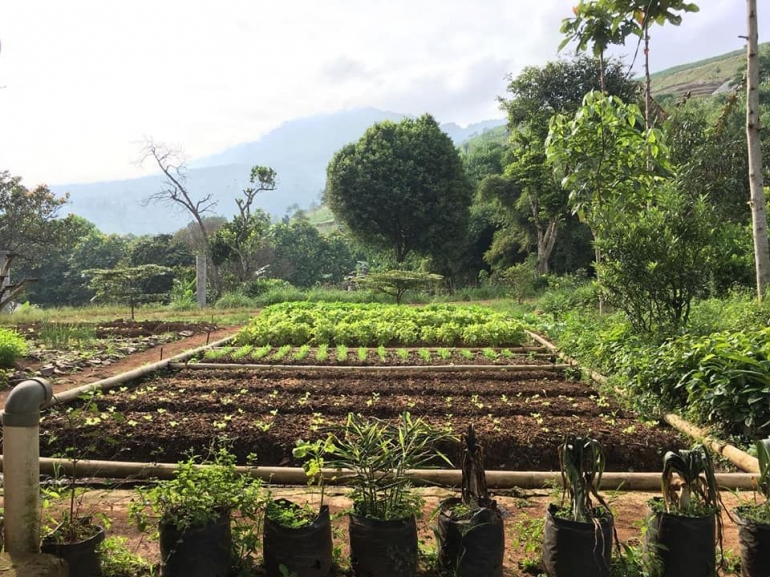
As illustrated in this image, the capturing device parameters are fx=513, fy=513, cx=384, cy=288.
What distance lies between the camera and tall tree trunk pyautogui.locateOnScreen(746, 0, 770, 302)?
687 centimetres

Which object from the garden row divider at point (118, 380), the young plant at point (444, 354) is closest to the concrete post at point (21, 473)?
the garden row divider at point (118, 380)

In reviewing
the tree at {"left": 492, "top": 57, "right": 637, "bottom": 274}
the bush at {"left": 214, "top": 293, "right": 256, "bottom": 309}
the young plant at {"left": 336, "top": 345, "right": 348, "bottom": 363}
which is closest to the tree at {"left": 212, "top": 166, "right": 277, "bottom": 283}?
the bush at {"left": 214, "top": 293, "right": 256, "bottom": 309}

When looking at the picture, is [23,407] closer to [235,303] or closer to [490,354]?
[490,354]

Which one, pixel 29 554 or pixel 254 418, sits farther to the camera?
pixel 254 418

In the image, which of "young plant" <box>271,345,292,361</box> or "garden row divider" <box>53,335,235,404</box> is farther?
"young plant" <box>271,345,292,361</box>

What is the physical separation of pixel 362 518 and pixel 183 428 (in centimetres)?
270

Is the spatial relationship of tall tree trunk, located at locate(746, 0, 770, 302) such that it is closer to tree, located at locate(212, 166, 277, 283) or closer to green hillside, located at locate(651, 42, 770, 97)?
tree, located at locate(212, 166, 277, 283)

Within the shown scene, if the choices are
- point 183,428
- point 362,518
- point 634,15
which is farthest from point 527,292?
point 362,518

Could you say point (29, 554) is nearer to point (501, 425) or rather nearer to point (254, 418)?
point (254, 418)

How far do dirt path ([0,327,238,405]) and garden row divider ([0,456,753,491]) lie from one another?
3005mm

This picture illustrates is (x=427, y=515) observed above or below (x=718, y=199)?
below

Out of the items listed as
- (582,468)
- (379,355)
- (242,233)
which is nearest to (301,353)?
(379,355)

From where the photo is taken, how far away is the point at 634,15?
8094mm

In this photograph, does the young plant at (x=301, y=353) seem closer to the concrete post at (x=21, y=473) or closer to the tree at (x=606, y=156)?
the tree at (x=606, y=156)
